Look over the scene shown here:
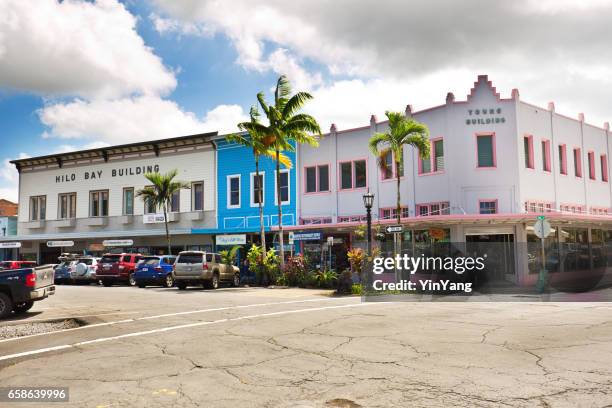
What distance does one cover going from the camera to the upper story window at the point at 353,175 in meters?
30.4

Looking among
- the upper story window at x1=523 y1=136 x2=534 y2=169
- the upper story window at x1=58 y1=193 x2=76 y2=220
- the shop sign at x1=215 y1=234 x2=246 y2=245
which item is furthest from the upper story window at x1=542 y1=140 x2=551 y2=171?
the upper story window at x1=58 y1=193 x2=76 y2=220

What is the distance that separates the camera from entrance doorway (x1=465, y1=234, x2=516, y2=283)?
25594 mm

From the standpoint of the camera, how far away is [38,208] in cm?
4375

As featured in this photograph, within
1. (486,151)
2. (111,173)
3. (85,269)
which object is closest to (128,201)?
(111,173)

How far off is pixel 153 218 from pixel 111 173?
19.9 feet

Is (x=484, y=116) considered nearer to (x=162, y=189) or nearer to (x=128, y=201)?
(x=162, y=189)

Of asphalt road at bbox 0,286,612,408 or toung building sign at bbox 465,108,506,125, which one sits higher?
toung building sign at bbox 465,108,506,125

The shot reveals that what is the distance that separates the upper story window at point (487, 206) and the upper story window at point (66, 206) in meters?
30.1

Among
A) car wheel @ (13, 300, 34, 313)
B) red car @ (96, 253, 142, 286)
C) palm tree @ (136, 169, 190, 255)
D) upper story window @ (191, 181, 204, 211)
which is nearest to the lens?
car wheel @ (13, 300, 34, 313)

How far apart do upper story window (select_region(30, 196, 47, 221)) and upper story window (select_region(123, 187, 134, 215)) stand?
327 inches

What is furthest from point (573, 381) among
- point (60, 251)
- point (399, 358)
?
point (60, 251)

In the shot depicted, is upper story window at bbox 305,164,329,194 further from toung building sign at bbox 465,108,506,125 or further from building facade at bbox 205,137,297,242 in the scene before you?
toung building sign at bbox 465,108,506,125

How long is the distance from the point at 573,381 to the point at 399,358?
7.93ft

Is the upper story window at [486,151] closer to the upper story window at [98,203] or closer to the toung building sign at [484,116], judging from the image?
the toung building sign at [484,116]
